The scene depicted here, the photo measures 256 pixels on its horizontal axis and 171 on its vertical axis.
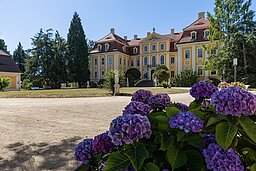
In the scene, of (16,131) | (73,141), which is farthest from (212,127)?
(16,131)

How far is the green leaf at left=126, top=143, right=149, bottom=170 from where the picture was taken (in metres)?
0.98

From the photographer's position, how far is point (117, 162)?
105cm

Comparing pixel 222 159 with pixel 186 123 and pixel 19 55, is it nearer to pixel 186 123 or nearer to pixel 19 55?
pixel 186 123

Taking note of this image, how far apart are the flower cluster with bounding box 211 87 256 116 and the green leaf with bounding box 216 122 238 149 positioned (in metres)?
0.07

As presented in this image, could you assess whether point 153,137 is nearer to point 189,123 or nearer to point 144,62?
point 189,123

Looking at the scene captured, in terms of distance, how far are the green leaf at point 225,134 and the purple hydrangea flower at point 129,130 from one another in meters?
0.34

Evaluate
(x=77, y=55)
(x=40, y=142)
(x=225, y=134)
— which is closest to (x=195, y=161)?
(x=225, y=134)

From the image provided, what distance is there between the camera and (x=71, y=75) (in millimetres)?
44594

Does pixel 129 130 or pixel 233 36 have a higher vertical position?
pixel 233 36

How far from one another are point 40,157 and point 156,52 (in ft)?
139

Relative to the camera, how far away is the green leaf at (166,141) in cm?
107

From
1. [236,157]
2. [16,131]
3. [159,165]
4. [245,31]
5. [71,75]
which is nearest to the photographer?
[236,157]

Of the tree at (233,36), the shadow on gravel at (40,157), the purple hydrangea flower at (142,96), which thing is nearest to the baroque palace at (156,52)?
the tree at (233,36)

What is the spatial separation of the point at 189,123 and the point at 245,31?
33.2m
